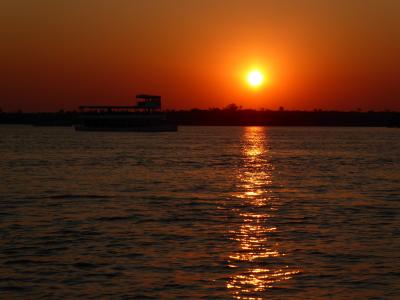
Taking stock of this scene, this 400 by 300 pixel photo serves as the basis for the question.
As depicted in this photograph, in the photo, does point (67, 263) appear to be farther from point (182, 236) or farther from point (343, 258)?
point (343, 258)

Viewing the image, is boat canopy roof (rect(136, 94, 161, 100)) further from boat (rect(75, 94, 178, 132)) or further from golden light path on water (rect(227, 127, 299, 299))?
golden light path on water (rect(227, 127, 299, 299))

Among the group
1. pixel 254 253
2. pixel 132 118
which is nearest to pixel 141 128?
pixel 132 118

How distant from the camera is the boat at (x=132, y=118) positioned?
179m

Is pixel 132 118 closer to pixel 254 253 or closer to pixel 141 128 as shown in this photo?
pixel 141 128

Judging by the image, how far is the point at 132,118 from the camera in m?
181

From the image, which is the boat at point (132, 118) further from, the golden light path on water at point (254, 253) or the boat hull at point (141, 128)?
the golden light path on water at point (254, 253)

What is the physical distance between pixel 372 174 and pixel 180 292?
44215mm

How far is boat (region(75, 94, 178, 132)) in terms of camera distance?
179 metres

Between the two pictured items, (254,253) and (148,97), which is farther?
(148,97)

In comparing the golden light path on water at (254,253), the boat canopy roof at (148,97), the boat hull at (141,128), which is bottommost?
the boat hull at (141,128)

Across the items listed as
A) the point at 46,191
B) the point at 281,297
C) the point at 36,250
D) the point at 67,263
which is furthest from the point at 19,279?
the point at 46,191

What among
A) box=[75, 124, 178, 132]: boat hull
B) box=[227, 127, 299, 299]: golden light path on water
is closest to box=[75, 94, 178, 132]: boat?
box=[75, 124, 178, 132]: boat hull

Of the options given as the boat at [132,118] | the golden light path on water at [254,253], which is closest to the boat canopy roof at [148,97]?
the boat at [132,118]

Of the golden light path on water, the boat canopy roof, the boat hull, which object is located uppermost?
the boat canopy roof
